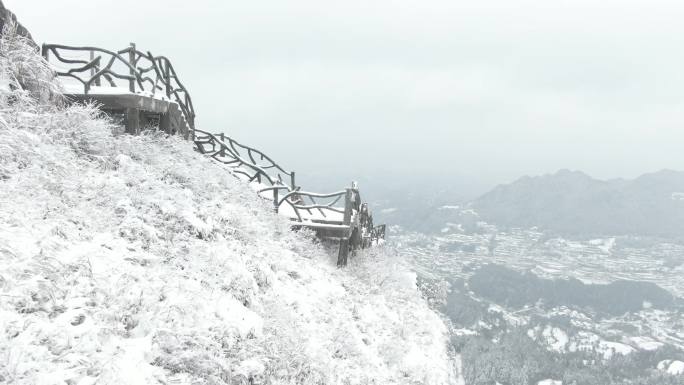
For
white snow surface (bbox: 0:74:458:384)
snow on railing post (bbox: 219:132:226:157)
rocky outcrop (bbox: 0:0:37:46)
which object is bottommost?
white snow surface (bbox: 0:74:458:384)

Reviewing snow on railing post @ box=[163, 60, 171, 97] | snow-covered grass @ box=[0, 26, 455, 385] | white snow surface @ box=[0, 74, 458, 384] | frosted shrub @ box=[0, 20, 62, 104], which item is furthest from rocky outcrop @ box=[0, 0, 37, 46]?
snow on railing post @ box=[163, 60, 171, 97]

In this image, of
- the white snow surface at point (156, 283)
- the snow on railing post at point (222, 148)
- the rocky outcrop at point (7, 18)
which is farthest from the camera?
the snow on railing post at point (222, 148)

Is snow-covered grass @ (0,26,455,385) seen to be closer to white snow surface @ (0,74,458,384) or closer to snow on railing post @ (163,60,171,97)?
white snow surface @ (0,74,458,384)

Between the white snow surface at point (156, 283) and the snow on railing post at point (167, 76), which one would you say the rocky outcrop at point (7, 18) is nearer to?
the white snow surface at point (156, 283)

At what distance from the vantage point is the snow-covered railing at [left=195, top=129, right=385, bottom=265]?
13164 millimetres

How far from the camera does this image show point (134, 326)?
4891mm

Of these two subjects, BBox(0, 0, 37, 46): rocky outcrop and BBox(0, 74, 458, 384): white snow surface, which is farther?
BBox(0, 0, 37, 46): rocky outcrop

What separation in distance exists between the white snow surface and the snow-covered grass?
20mm

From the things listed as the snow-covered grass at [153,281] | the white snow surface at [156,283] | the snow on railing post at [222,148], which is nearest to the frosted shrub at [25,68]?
the snow-covered grass at [153,281]

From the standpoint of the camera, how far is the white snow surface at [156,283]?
→ 436 cm

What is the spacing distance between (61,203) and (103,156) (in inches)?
94.5

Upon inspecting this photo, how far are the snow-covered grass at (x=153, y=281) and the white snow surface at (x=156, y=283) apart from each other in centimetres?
2

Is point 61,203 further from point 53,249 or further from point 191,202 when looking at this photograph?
point 191,202

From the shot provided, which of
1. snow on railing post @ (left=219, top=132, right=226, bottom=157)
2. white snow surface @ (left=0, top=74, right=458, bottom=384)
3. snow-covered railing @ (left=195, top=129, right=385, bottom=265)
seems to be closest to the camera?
white snow surface @ (left=0, top=74, right=458, bottom=384)
